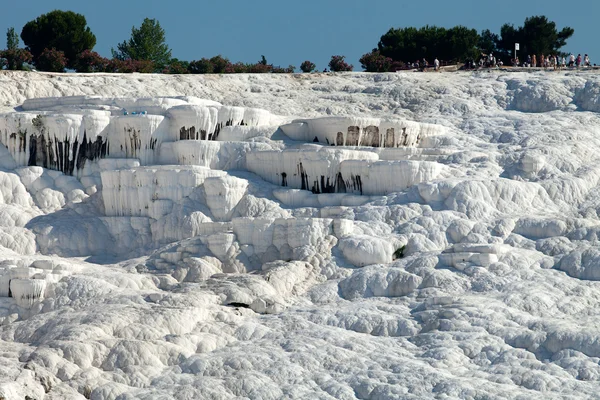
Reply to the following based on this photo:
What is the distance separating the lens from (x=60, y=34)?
51.0m

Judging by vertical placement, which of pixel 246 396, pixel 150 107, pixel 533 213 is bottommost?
pixel 246 396

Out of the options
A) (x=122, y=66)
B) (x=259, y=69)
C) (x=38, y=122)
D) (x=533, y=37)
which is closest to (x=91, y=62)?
(x=122, y=66)

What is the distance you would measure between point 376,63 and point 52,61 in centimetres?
1290

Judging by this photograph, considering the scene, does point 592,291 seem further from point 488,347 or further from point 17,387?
point 17,387

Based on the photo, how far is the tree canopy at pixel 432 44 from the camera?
5428 centimetres

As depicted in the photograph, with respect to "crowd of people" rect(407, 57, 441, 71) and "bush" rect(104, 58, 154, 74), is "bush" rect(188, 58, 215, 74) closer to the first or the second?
"bush" rect(104, 58, 154, 74)

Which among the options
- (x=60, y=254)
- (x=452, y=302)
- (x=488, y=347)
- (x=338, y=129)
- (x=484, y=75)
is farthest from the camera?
(x=484, y=75)

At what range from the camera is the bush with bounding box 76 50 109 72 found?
49.0 meters

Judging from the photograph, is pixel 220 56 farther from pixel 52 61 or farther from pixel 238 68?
pixel 52 61

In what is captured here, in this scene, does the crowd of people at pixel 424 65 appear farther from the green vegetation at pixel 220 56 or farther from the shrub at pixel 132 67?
the shrub at pixel 132 67

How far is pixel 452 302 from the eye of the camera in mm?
27688

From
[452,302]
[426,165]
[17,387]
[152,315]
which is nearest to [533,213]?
[426,165]

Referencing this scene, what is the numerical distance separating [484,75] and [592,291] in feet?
55.1

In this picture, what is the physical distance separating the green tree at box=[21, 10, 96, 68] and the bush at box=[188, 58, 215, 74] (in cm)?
448
